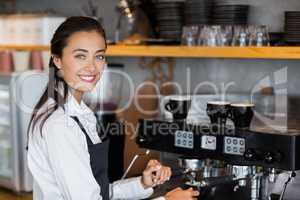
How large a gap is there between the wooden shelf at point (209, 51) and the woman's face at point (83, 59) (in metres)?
0.83

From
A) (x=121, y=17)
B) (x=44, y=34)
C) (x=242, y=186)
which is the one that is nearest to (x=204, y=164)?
(x=242, y=186)

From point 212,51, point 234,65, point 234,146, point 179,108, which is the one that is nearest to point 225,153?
point 234,146

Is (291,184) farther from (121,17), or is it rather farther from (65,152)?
(121,17)

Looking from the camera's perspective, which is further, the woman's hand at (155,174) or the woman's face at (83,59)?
the woman's hand at (155,174)

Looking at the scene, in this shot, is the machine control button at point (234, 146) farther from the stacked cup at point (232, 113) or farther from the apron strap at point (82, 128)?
the apron strap at point (82, 128)

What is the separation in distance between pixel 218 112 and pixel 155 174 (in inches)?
17.0

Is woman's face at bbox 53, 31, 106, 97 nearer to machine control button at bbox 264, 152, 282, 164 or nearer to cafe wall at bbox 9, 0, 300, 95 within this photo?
machine control button at bbox 264, 152, 282, 164

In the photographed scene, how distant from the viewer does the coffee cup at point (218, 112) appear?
2104 mm

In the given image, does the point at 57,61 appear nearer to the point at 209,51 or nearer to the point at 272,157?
the point at 272,157

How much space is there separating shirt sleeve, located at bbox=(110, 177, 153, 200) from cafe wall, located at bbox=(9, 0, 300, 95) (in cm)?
100

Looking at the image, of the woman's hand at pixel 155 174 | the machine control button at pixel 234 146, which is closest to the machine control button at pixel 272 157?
the machine control button at pixel 234 146

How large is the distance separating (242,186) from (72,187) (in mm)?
811

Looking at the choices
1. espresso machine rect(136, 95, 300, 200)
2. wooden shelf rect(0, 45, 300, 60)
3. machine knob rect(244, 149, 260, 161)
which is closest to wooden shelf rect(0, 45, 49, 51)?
wooden shelf rect(0, 45, 300, 60)

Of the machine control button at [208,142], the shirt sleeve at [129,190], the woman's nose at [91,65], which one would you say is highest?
the woman's nose at [91,65]
